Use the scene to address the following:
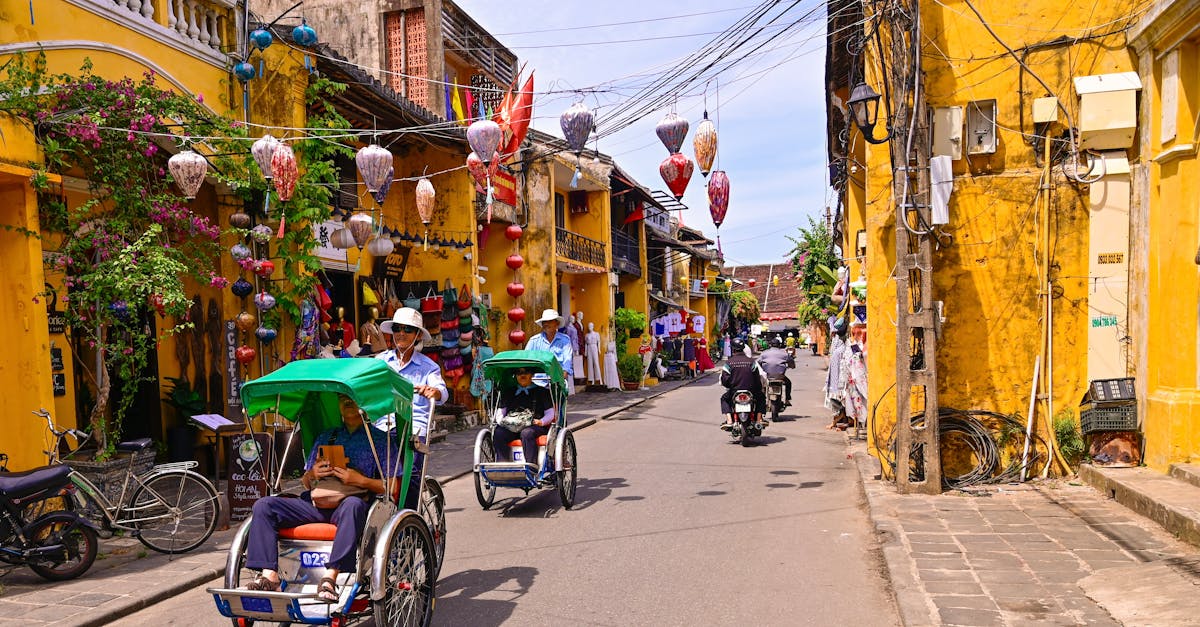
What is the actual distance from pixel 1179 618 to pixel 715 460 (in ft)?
24.1

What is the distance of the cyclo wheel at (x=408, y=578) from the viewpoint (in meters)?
4.34

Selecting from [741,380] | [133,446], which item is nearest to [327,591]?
[133,446]

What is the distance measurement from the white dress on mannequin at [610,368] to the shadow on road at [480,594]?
19178 millimetres

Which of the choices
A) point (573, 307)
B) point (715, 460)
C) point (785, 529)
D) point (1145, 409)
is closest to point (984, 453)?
point (1145, 409)

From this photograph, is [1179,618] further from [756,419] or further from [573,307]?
[573,307]

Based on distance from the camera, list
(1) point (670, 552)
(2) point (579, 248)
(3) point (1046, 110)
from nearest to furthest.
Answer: (1) point (670, 552), (3) point (1046, 110), (2) point (579, 248)

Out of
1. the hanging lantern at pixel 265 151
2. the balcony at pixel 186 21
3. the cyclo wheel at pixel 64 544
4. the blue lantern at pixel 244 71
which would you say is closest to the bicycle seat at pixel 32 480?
the cyclo wheel at pixel 64 544

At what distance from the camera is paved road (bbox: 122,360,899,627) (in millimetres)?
5273

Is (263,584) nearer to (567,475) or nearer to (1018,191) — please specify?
(567,475)

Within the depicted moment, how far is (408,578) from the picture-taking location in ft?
15.3

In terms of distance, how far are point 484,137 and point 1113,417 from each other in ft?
24.9

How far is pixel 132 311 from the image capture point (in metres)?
7.81

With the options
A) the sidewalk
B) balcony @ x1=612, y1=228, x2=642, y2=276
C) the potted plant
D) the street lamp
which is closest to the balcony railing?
balcony @ x1=612, y1=228, x2=642, y2=276

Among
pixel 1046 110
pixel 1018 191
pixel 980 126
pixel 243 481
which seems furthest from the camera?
pixel 980 126
